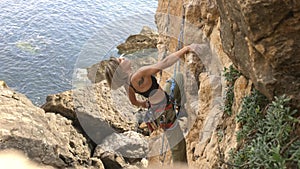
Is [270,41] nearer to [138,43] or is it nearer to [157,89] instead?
[157,89]

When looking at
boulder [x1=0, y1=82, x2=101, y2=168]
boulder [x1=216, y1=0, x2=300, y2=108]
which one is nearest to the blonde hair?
boulder [x1=216, y1=0, x2=300, y2=108]

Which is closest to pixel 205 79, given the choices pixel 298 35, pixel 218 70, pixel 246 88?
pixel 218 70

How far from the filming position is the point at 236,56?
4.09m

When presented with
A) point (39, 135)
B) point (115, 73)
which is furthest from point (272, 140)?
point (39, 135)

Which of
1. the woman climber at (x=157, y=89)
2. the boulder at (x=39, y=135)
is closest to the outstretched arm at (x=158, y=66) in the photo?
the woman climber at (x=157, y=89)

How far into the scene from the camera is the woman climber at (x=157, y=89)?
17.4ft

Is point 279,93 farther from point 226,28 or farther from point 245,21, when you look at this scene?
point 226,28

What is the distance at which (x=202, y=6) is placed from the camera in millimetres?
6137

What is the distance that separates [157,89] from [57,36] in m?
17.9

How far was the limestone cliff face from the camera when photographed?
3.20m

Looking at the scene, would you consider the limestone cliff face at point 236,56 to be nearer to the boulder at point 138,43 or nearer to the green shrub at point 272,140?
the green shrub at point 272,140

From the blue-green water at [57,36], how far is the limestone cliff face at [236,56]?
12033 mm

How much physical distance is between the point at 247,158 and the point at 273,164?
532mm

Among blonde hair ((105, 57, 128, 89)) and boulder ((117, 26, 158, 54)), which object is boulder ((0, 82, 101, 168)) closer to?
blonde hair ((105, 57, 128, 89))
